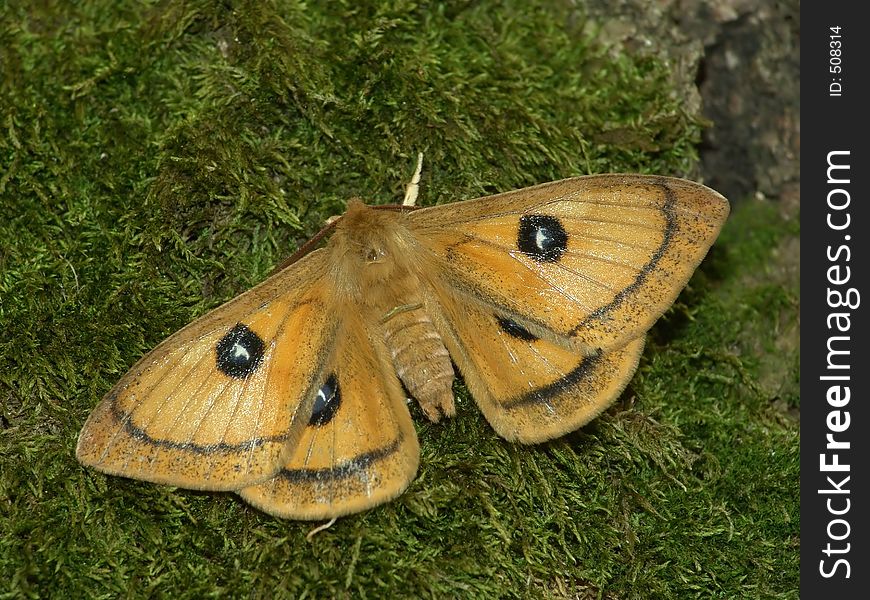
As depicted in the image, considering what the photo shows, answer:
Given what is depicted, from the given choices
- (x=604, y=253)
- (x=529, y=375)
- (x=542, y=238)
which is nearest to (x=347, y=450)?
(x=529, y=375)

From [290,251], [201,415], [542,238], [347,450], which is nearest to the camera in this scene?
[201,415]

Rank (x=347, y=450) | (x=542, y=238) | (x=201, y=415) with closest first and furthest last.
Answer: (x=201, y=415)
(x=347, y=450)
(x=542, y=238)

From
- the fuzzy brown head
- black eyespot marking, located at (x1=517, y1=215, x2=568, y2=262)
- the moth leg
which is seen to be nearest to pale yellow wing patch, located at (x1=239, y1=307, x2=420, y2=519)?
the fuzzy brown head

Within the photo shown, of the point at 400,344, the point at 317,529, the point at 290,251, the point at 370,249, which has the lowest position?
the point at 317,529

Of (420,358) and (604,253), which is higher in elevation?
(604,253)

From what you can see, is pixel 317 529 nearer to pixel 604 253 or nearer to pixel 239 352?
pixel 239 352

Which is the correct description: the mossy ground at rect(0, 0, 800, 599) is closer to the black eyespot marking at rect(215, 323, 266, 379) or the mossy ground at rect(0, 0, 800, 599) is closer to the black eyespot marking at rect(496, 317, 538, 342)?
the black eyespot marking at rect(496, 317, 538, 342)

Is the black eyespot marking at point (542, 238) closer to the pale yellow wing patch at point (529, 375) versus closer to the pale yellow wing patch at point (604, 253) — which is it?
the pale yellow wing patch at point (604, 253)

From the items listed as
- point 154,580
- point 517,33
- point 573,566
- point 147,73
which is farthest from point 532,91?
point 154,580
